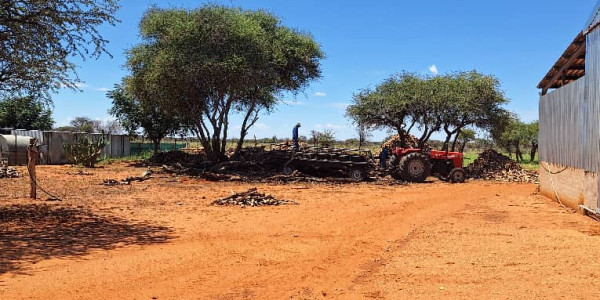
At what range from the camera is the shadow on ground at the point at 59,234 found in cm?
745

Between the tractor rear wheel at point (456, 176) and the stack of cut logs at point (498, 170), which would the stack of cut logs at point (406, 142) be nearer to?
the stack of cut logs at point (498, 170)

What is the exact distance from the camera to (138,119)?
1380 inches

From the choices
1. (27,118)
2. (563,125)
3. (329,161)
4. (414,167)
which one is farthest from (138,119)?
(563,125)

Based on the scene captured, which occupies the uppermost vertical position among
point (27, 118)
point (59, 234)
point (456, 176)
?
point (27, 118)

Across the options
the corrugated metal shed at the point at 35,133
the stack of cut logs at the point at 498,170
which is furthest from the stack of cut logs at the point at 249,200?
the corrugated metal shed at the point at 35,133

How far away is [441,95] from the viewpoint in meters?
28.5

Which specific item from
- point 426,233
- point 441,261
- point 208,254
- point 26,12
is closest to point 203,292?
point 208,254

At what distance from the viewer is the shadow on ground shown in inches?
293

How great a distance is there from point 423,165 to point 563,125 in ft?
27.5

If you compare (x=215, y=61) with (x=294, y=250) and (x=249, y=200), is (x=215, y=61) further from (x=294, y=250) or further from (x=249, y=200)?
(x=294, y=250)

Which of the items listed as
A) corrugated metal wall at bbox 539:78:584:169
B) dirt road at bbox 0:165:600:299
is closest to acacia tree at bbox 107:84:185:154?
dirt road at bbox 0:165:600:299

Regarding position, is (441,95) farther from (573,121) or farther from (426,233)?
(426,233)

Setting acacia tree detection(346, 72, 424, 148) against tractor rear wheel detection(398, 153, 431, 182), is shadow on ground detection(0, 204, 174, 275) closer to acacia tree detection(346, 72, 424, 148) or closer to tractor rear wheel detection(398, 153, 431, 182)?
tractor rear wheel detection(398, 153, 431, 182)

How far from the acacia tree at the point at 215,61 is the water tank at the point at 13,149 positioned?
707 cm
